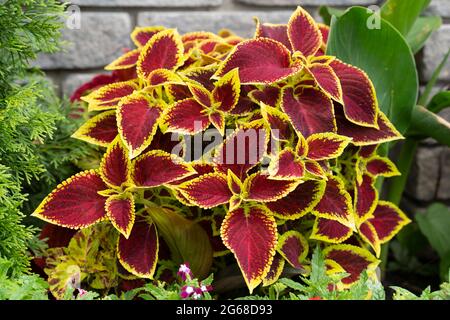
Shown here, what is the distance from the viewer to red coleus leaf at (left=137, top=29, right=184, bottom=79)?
1.29 metres

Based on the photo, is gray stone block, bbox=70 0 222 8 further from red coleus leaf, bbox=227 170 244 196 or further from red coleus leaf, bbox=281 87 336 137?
red coleus leaf, bbox=227 170 244 196

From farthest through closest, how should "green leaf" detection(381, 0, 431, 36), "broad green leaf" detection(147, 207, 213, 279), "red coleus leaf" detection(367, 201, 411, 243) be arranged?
"green leaf" detection(381, 0, 431, 36) < "red coleus leaf" detection(367, 201, 411, 243) < "broad green leaf" detection(147, 207, 213, 279)

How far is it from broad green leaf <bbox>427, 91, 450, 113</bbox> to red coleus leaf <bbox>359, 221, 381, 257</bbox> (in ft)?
1.30

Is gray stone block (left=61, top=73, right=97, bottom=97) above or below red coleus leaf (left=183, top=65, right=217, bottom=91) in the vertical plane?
below

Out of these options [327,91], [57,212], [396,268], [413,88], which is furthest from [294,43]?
[396,268]

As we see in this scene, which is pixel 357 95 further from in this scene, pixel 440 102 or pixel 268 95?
pixel 440 102

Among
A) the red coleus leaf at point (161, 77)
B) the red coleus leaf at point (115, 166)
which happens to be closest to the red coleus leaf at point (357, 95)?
the red coleus leaf at point (161, 77)

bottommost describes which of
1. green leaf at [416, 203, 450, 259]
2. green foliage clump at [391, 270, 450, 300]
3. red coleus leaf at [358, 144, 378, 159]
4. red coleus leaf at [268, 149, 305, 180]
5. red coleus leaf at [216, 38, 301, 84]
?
green leaf at [416, 203, 450, 259]

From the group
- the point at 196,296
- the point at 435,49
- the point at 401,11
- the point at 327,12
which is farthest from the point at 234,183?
the point at 435,49

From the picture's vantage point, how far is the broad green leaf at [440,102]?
4.96ft

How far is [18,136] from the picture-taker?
1258mm

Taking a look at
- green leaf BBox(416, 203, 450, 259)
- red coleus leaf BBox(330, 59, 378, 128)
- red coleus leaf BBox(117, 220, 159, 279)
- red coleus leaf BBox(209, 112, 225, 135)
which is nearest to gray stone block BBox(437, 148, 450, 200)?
green leaf BBox(416, 203, 450, 259)

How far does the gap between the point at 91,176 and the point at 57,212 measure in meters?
0.09
